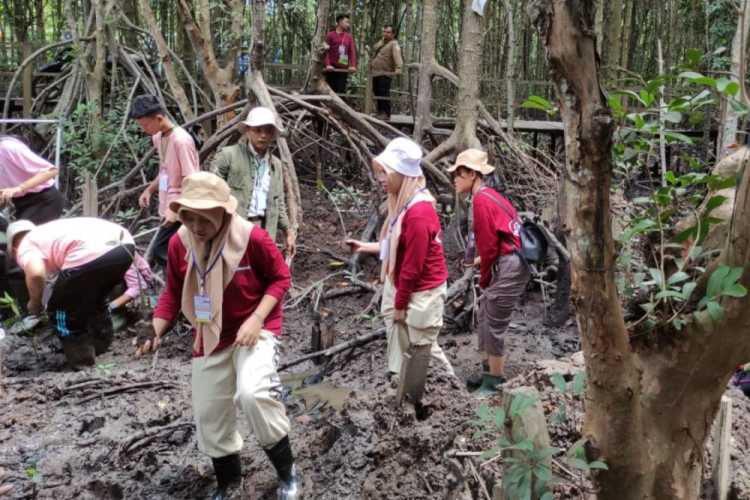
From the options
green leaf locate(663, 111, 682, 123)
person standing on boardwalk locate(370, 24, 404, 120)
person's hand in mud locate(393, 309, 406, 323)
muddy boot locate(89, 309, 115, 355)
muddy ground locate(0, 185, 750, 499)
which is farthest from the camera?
person standing on boardwalk locate(370, 24, 404, 120)

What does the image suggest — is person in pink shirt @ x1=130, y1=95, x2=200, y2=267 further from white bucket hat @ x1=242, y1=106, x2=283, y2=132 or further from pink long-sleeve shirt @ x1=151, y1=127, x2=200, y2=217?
white bucket hat @ x1=242, y1=106, x2=283, y2=132

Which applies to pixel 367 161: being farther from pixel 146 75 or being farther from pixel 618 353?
pixel 618 353

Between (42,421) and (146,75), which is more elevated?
(146,75)

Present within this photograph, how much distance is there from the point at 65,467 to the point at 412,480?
5.78ft

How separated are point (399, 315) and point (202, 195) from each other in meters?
1.44

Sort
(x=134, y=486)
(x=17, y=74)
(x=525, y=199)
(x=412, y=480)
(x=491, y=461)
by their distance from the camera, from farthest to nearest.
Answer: (x=17, y=74)
(x=525, y=199)
(x=134, y=486)
(x=412, y=480)
(x=491, y=461)

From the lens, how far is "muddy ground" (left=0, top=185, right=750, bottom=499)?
326 centimetres

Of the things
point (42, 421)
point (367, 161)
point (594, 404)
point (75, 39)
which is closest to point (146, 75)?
point (75, 39)

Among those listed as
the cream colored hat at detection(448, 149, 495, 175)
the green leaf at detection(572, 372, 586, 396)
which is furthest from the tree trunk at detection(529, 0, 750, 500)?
the cream colored hat at detection(448, 149, 495, 175)

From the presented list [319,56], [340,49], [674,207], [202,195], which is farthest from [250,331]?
[340,49]

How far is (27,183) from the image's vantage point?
5.38 meters

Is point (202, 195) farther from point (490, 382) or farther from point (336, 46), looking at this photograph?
point (336, 46)

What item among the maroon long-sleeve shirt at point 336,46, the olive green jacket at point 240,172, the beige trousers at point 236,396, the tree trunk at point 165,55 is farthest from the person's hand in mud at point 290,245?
the maroon long-sleeve shirt at point 336,46

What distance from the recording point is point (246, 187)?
502 cm
